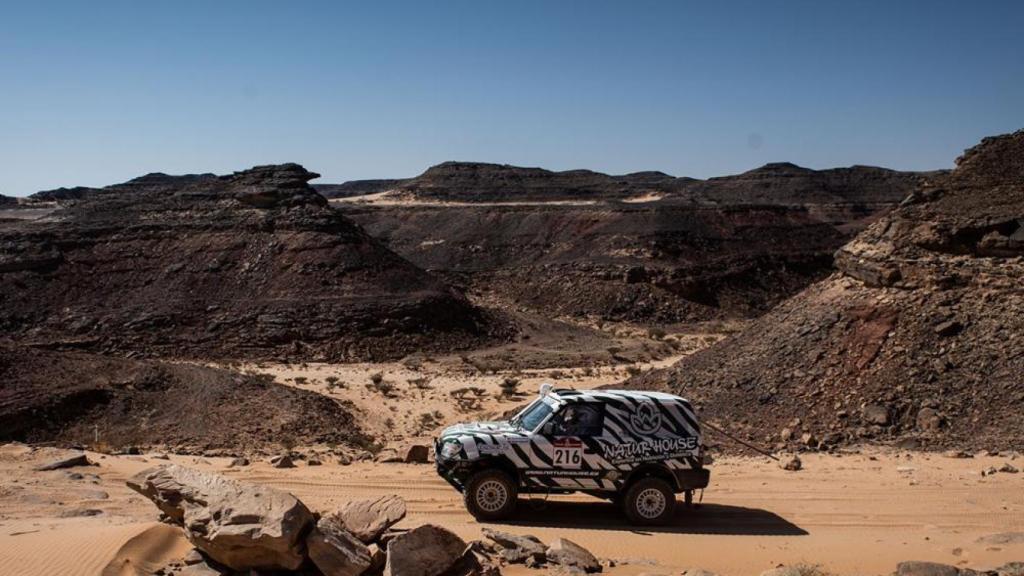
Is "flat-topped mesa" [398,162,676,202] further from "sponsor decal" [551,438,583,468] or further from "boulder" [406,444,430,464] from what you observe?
"sponsor decal" [551,438,583,468]

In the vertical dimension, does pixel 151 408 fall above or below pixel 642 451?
below

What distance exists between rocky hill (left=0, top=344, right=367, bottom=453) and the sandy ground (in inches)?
183

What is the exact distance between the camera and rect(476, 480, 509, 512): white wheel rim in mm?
11945

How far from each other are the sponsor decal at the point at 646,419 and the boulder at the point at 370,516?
3.69 m

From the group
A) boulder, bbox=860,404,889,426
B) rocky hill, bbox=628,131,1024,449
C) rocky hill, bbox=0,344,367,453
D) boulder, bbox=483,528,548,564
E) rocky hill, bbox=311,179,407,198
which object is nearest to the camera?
boulder, bbox=483,528,548,564

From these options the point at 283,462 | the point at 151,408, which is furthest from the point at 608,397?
the point at 151,408

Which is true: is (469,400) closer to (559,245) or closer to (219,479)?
(219,479)

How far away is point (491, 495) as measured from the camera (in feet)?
39.3

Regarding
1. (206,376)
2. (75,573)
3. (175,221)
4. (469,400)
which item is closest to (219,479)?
(75,573)

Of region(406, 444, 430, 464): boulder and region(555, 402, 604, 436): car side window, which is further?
region(406, 444, 430, 464): boulder

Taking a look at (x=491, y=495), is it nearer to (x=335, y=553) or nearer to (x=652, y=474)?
(x=652, y=474)

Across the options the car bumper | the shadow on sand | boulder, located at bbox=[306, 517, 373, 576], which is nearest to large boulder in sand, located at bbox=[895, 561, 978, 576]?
the shadow on sand

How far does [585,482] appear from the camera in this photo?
1204 cm

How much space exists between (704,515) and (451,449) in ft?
12.6
